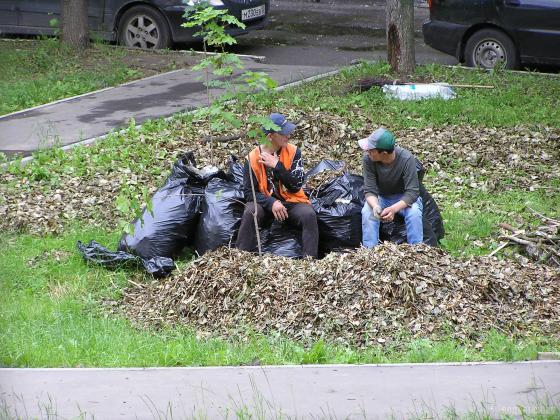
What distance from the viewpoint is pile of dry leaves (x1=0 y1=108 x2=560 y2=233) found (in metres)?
9.08

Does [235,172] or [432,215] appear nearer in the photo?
[432,215]

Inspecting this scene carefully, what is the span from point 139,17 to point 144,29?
214 mm

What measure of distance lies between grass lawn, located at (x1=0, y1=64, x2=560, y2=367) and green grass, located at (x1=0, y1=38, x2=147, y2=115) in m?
2.70

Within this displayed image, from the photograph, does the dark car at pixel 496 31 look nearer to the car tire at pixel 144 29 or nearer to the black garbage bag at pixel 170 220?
the car tire at pixel 144 29

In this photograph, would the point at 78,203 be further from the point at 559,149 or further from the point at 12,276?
the point at 559,149

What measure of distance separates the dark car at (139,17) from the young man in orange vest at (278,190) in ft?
25.4

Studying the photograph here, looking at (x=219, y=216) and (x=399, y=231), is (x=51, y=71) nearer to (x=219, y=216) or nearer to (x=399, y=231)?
(x=219, y=216)

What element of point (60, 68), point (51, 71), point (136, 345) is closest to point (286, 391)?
point (136, 345)

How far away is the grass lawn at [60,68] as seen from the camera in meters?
13.2

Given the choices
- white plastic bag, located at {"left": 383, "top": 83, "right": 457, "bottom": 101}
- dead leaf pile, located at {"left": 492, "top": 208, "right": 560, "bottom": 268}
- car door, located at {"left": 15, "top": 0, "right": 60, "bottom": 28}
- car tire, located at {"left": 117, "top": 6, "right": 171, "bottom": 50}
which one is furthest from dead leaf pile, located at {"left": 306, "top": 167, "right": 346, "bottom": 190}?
car door, located at {"left": 15, "top": 0, "right": 60, "bottom": 28}

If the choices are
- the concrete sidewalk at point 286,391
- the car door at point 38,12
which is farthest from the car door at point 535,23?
the concrete sidewalk at point 286,391

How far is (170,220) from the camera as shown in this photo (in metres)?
7.96

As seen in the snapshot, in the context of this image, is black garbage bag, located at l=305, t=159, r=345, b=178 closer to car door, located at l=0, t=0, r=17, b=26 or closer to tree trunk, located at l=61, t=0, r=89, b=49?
tree trunk, located at l=61, t=0, r=89, b=49

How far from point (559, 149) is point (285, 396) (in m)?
6.33
